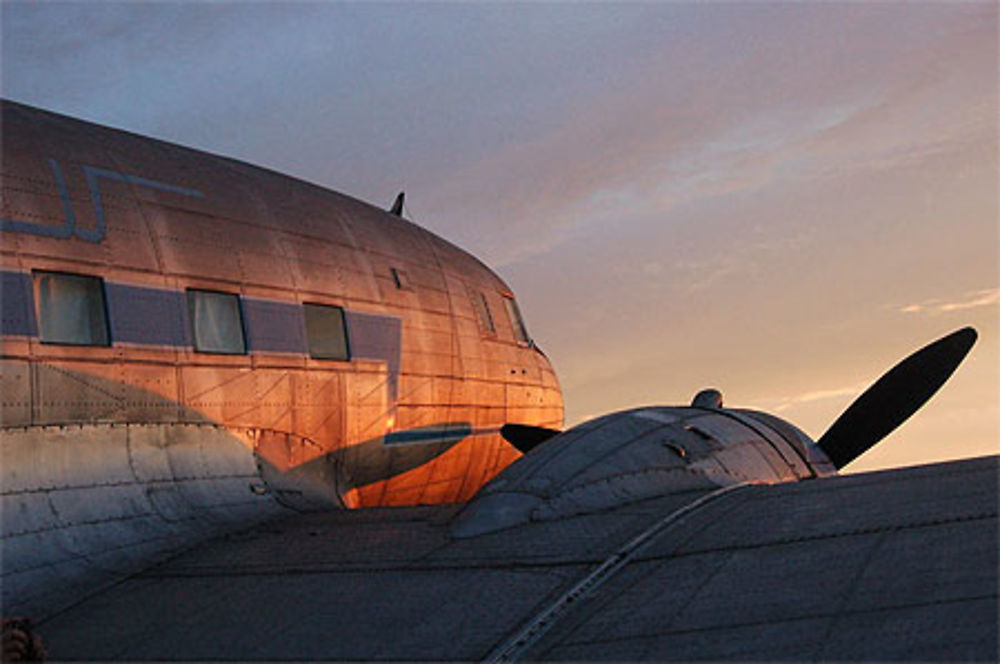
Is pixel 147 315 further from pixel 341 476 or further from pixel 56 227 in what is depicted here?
pixel 341 476

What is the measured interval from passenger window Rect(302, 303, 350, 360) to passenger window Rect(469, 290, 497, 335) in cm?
443

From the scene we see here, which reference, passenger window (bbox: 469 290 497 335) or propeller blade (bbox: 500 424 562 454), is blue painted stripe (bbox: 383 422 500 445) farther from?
passenger window (bbox: 469 290 497 335)

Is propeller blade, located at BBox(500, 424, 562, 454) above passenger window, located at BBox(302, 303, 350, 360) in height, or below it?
below

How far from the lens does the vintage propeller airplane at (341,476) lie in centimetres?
663

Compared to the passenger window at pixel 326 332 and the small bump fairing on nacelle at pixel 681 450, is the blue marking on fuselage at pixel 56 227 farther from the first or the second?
the small bump fairing on nacelle at pixel 681 450

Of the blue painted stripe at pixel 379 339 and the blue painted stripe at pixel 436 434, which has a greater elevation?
the blue painted stripe at pixel 379 339

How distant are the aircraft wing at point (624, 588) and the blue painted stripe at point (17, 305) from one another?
2.71 metres

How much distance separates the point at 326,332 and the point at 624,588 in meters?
8.08

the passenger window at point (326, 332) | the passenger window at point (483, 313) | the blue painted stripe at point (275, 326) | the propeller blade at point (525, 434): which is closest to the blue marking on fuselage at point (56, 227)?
the blue painted stripe at point (275, 326)

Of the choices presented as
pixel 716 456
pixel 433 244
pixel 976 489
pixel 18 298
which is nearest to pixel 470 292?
pixel 433 244

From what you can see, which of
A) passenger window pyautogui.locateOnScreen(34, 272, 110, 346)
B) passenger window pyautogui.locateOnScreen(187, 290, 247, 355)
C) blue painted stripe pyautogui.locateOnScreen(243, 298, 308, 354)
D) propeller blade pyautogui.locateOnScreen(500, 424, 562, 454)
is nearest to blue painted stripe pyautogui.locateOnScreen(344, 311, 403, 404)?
blue painted stripe pyautogui.locateOnScreen(243, 298, 308, 354)

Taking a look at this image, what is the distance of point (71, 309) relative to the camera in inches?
426

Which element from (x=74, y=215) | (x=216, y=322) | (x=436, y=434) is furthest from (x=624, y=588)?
(x=436, y=434)

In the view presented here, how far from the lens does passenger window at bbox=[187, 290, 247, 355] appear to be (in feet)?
40.5
